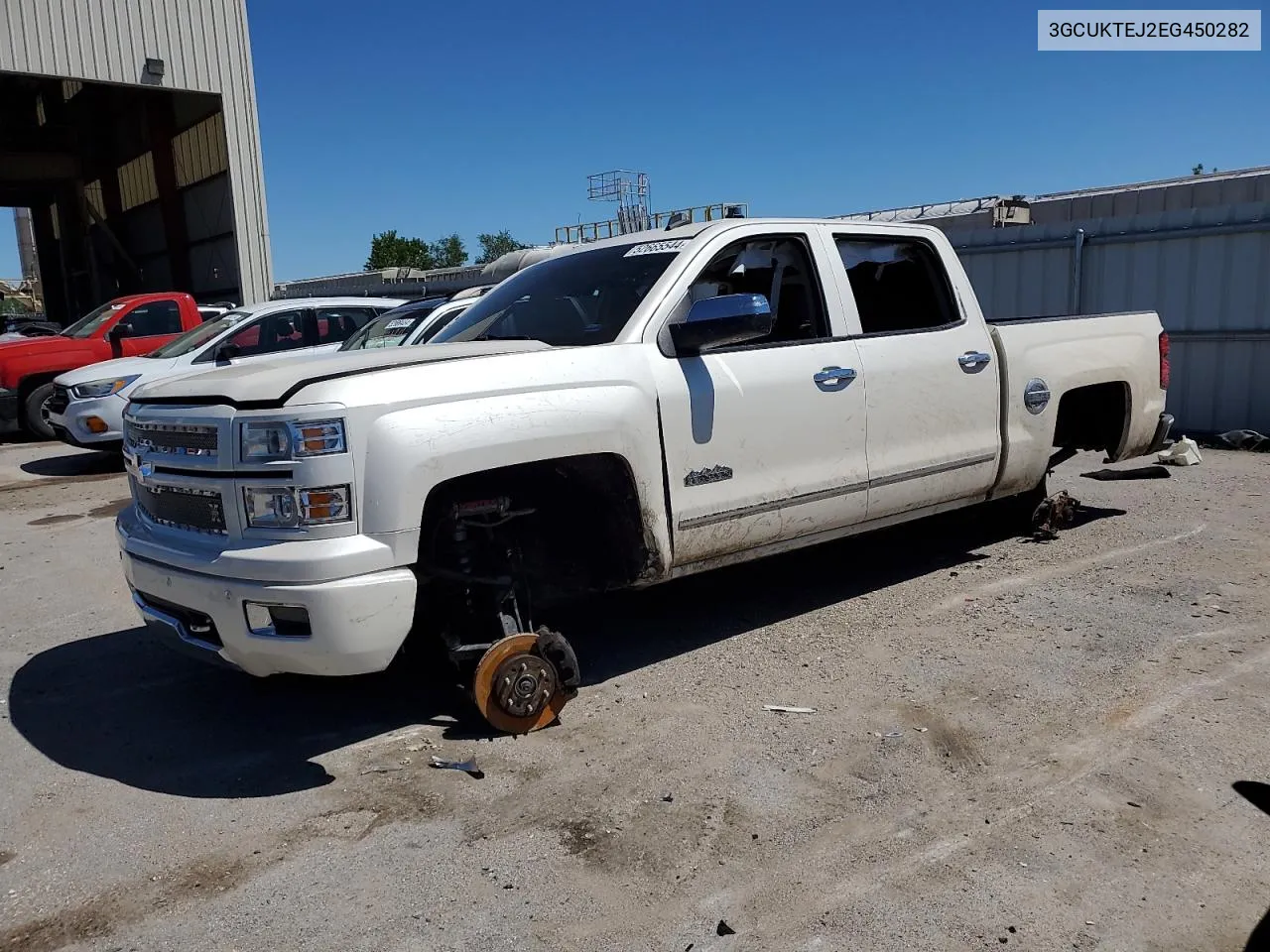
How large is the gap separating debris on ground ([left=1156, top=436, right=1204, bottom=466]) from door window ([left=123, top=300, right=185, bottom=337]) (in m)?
12.3

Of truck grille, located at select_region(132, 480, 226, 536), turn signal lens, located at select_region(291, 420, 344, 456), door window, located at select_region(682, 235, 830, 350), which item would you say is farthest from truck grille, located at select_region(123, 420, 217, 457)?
door window, located at select_region(682, 235, 830, 350)

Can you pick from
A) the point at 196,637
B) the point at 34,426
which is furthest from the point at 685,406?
the point at 34,426

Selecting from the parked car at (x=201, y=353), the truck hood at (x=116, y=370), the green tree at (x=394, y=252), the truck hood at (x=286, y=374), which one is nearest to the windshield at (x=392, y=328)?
the parked car at (x=201, y=353)

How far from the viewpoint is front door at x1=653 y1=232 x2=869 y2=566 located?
14.3 ft

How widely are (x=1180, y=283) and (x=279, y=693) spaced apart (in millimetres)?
10848

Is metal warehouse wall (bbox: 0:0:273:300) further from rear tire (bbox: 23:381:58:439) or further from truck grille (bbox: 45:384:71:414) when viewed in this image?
truck grille (bbox: 45:384:71:414)

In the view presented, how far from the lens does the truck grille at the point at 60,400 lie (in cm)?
1112

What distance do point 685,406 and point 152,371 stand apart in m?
8.74

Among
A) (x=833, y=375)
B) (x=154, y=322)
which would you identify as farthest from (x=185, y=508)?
(x=154, y=322)

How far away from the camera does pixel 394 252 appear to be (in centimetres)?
8931

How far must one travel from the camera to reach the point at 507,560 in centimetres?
407

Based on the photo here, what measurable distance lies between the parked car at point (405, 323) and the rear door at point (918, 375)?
15.0 ft

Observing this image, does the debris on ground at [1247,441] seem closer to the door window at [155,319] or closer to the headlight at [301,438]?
the headlight at [301,438]

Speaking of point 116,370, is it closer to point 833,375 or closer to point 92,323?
point 92,323
